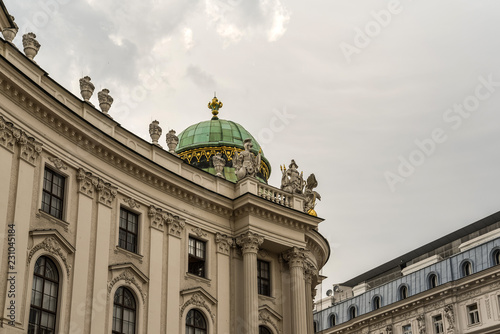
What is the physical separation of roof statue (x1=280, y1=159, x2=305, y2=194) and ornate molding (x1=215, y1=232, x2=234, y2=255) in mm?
4823

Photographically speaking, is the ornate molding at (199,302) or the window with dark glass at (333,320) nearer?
the ornate molding at (199,302)

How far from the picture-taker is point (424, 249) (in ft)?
236

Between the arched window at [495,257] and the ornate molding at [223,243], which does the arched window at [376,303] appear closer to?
the arched window at [495,257]

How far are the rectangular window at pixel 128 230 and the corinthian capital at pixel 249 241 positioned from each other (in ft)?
18.4

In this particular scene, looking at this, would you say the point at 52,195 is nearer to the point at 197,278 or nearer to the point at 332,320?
the point at 197,278

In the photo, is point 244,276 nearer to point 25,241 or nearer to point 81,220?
point 81,220

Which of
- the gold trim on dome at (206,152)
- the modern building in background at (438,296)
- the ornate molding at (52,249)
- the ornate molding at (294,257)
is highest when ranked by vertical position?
the gold trim on dome at (206,152)

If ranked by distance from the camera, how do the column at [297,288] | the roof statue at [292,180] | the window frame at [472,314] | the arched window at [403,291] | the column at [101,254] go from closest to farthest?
1. the column at [101,254]
2. the column at [297,288]
3. the roof statue at [292,180]
4. the window frame at [472,314]
5. the arched window at [403,291]

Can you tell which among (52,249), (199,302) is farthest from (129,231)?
(52,249)

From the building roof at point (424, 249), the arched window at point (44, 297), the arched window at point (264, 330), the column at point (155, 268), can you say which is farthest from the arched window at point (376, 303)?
the arched window at point (44, 297)

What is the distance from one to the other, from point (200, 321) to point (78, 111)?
10.2 m

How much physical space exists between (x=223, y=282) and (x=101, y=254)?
7.11 metres

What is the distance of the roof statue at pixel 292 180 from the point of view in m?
37.9

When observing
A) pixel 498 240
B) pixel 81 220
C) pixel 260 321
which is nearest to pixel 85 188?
pixel 81 220
